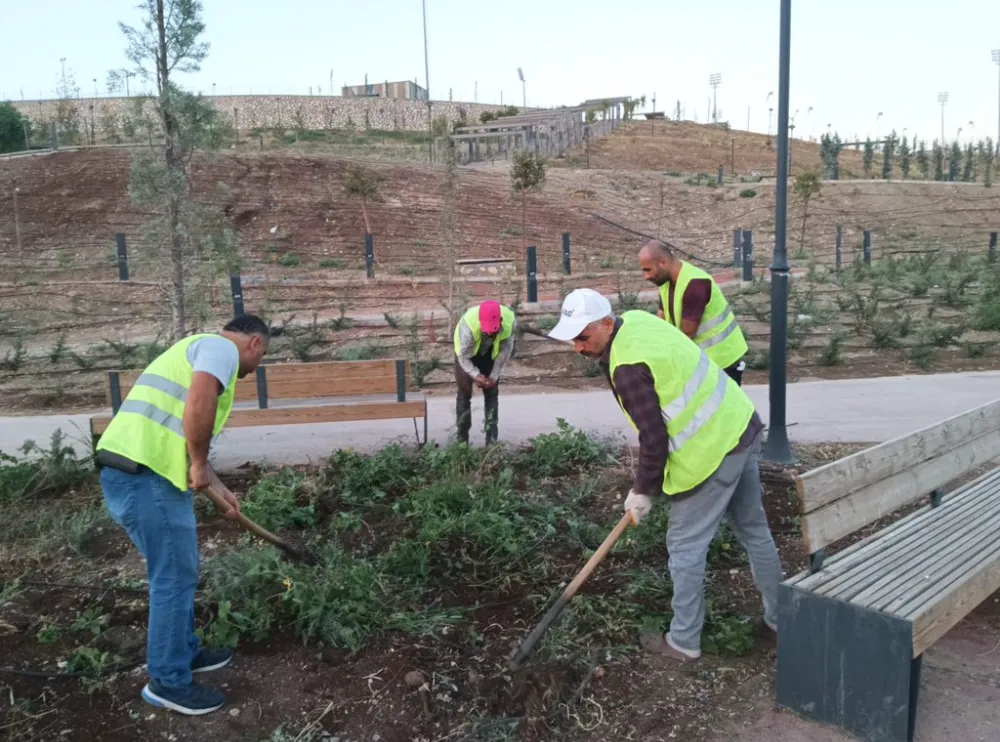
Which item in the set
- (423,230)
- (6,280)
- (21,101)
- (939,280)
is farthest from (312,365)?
(21,101)

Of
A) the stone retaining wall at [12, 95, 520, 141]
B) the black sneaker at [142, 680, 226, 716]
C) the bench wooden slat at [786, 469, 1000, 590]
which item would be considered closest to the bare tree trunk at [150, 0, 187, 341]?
the black sneaker at [142, 680, 226, 716]

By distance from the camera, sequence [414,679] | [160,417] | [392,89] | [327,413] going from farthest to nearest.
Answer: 1. [392,89]
2. [327,413]
3. [414,679]
4. [160,417]

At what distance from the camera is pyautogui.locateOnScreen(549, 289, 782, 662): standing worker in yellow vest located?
3.33 meters

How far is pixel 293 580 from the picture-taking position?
3.94 meters

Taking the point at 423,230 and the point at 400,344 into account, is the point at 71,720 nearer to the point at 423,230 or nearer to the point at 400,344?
the point at 400,344

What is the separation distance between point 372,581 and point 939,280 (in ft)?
47.8

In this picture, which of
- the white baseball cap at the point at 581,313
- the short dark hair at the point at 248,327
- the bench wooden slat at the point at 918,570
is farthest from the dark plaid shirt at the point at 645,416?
the short dark hair at the point at 248,327

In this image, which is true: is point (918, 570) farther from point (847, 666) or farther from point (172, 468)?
point (172, 468)

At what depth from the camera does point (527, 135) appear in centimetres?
4006

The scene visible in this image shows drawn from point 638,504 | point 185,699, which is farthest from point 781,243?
point 185,699

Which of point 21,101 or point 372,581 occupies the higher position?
point 21,101

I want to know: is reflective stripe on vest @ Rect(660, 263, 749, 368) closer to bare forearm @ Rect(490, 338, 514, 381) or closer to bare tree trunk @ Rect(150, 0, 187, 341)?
bare forearm @ Rect(490, 338, 514, 381)

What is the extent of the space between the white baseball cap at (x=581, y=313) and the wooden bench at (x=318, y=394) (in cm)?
298

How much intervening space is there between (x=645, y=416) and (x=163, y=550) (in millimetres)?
1858
